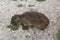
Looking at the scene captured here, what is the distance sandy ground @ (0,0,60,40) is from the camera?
5284 millimetres

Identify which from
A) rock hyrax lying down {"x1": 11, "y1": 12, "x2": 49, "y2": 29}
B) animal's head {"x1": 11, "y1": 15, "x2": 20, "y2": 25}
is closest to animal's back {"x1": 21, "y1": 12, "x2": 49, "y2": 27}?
rock hyrax lying down {"x1": 11, "y1": 12, "x2": 49, "y2": 29}

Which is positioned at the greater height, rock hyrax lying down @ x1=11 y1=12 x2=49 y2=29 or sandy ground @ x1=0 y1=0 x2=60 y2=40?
rock hyrax lying down @ x1=11 y1=12 x2=49 y2=29

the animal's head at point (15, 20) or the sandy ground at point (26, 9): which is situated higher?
the animal's head at point (15, 20)

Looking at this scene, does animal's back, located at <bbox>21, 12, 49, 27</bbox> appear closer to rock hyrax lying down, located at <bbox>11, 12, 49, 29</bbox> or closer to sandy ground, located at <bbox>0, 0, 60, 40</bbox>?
rock hyrax lying down, located at <bbox>11, 12, 49, 29</bbox>

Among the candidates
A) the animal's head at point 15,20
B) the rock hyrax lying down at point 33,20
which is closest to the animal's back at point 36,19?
the rock hyrax lying down at point 33,20

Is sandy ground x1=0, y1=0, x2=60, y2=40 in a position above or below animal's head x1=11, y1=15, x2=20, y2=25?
below

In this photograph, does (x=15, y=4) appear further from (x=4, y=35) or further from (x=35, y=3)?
(x=4, y=35)

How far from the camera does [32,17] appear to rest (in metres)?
5.54

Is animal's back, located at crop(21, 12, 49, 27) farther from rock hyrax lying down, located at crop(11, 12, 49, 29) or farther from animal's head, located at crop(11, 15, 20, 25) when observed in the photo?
animal's head, located at crop(11, 15, 20, 25)

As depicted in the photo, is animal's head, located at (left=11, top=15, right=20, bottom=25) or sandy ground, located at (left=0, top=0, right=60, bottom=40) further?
animal's head, located at (left=11, top=15, right=20, bottom=25)

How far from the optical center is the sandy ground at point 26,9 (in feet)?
17.3

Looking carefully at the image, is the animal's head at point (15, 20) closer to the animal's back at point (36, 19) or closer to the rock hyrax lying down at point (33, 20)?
the rock hyrax lying down at point (33, 20)

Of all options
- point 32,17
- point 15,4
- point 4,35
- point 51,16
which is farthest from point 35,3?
point 4,35

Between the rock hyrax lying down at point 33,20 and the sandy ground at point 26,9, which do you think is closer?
the sandy ground at point 26,9
